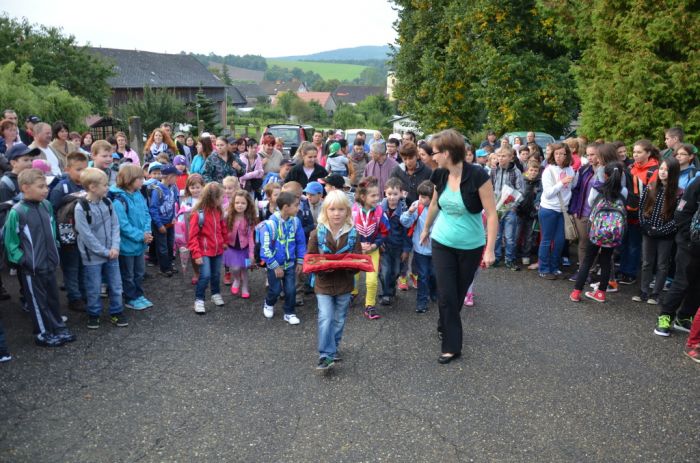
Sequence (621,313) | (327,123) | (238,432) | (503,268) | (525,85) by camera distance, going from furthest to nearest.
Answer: (327,123) < (525,85) < (503,268) < (621,313) < (238,432)

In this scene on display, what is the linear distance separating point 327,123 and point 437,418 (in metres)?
90.4

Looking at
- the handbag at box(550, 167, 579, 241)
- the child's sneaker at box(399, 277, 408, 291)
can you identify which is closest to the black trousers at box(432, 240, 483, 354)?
the child's sneaker at box(399, 277, 408, 291)

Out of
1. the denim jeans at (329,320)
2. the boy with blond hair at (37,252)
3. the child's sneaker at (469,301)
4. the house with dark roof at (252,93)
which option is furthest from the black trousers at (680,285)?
the house with dark roof at (252,93)

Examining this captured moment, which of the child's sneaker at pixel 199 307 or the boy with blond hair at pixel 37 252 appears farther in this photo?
the child's sneaker at pixel 199 307

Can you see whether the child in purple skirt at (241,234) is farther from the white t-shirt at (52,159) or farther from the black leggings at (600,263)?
the black leggings at (600,263)

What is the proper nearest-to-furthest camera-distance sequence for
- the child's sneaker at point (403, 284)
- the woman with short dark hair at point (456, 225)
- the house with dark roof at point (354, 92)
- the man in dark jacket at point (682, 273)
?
1. the woman with short dark hair at point (456, 225)
2. the man in dark jacket at point (682, 273)
3. the child's sneaker at point (403, 284)
4. the house with dark roof at point (354, 92)

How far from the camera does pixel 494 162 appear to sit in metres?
8.70

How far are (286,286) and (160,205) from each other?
2701 mm

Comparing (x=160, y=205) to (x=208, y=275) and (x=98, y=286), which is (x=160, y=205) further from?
(x=98, y=286)

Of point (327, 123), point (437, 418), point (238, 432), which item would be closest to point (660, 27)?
point (437, 418)

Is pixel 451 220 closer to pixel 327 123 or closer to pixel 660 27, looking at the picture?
pixel 660 27

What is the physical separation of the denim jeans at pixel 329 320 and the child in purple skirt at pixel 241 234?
2.20 m

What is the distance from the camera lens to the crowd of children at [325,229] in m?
5.35

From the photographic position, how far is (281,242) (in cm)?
607
